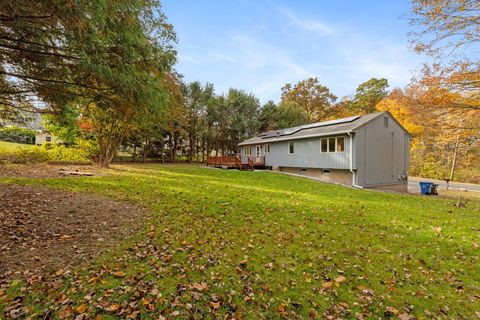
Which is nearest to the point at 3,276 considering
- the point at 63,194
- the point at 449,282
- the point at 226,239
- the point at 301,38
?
→ the point at 226,239

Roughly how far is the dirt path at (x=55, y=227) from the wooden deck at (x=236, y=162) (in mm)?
14448

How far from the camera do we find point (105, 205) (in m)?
6.42

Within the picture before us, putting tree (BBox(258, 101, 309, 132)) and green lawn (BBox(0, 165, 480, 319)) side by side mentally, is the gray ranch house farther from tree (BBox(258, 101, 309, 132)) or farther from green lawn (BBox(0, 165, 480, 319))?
tree (BBox(258, 101, 309, 132))

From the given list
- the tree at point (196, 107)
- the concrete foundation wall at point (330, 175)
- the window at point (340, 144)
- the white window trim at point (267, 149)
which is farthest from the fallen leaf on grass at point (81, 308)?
the tree at point (196, 107)

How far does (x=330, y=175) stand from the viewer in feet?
51.3

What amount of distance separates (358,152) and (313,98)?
94.7 feet

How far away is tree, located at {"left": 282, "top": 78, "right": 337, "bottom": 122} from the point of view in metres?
39.5

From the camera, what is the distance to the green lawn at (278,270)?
2.69 meters

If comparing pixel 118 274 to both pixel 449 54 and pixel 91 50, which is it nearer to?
pixel 91 50

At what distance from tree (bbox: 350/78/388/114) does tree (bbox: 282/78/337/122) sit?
404 cm

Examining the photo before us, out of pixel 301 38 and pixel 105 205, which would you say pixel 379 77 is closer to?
pixel 301 38

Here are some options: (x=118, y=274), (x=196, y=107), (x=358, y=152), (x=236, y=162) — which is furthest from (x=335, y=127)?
(x=196, y=107)

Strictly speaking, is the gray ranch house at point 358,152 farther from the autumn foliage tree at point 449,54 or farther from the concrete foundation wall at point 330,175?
the autumn foliage tree at point 449,54

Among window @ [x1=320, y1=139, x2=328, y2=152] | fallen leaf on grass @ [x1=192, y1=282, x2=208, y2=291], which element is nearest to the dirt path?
fallen leaf on grass @ [x1=192, y1=282, x2=208, y2=291]
